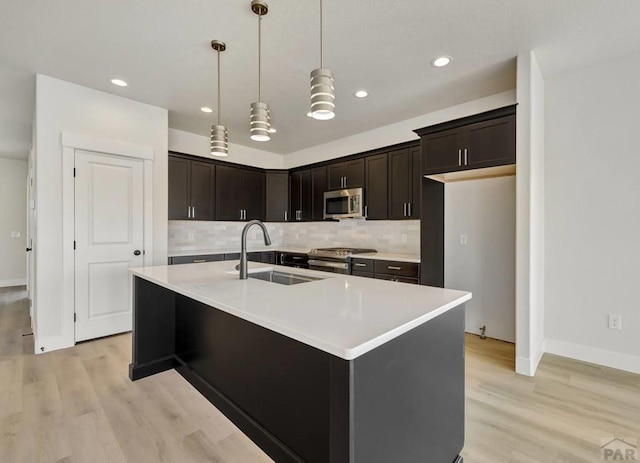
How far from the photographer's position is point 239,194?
514cm

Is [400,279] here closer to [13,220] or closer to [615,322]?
[615,322]

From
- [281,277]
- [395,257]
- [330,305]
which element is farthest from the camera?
[395,257]

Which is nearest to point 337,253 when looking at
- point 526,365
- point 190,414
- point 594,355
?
point 526,365

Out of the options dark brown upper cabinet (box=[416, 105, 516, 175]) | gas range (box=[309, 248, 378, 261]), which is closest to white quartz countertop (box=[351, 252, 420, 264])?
gas range (box=[309, 248, 378, 261])

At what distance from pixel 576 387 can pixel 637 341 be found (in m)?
0.80

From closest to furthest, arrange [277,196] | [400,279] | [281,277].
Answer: [281,277], [400,279], [277,196]

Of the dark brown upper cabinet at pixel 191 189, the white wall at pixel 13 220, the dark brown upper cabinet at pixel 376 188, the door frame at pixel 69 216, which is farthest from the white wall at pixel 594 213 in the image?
the white wall at pixel 13 220

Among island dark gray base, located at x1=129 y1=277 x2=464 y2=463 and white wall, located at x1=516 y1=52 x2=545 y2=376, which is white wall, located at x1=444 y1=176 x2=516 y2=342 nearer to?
white wall, located at x1=516 y1=52 x2=545 y2=376

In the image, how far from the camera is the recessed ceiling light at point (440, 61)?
2695 mm

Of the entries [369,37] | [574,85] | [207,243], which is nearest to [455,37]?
[369,37]

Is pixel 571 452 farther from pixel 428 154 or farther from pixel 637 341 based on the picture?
pixel 428 154

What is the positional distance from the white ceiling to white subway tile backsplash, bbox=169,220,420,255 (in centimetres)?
171

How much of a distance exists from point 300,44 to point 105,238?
2.84 meters

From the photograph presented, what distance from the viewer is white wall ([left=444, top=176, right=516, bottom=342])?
3.32m
